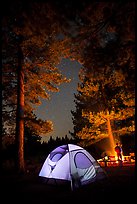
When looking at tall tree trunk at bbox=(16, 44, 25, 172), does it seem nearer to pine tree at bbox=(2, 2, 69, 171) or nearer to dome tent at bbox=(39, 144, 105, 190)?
pine tree at bbox=(2, 2, 69, 171)

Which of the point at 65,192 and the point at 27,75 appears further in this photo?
the point at 27,75

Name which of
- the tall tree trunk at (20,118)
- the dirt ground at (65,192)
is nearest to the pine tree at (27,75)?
the tall tree trunk at (20,118)

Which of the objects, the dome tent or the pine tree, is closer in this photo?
the dome tent

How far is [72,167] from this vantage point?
11969mm

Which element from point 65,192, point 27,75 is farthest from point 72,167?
point 27,75

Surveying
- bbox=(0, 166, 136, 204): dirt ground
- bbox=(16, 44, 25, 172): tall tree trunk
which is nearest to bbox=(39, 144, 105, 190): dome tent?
bbox=(0, 166, 136, 204): dirt ground

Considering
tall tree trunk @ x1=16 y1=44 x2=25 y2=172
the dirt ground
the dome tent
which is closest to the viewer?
the dirt ground

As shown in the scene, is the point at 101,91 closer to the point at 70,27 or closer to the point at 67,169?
the point at 67,169

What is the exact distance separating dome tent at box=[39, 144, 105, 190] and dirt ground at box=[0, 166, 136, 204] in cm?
36

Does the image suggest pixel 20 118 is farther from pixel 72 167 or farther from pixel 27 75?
pixel 72 167

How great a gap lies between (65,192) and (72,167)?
1.29 meters

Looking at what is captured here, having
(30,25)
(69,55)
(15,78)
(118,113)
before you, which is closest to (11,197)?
(30,25)

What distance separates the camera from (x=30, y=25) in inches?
342

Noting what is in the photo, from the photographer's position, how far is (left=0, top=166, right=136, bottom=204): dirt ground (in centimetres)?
731
